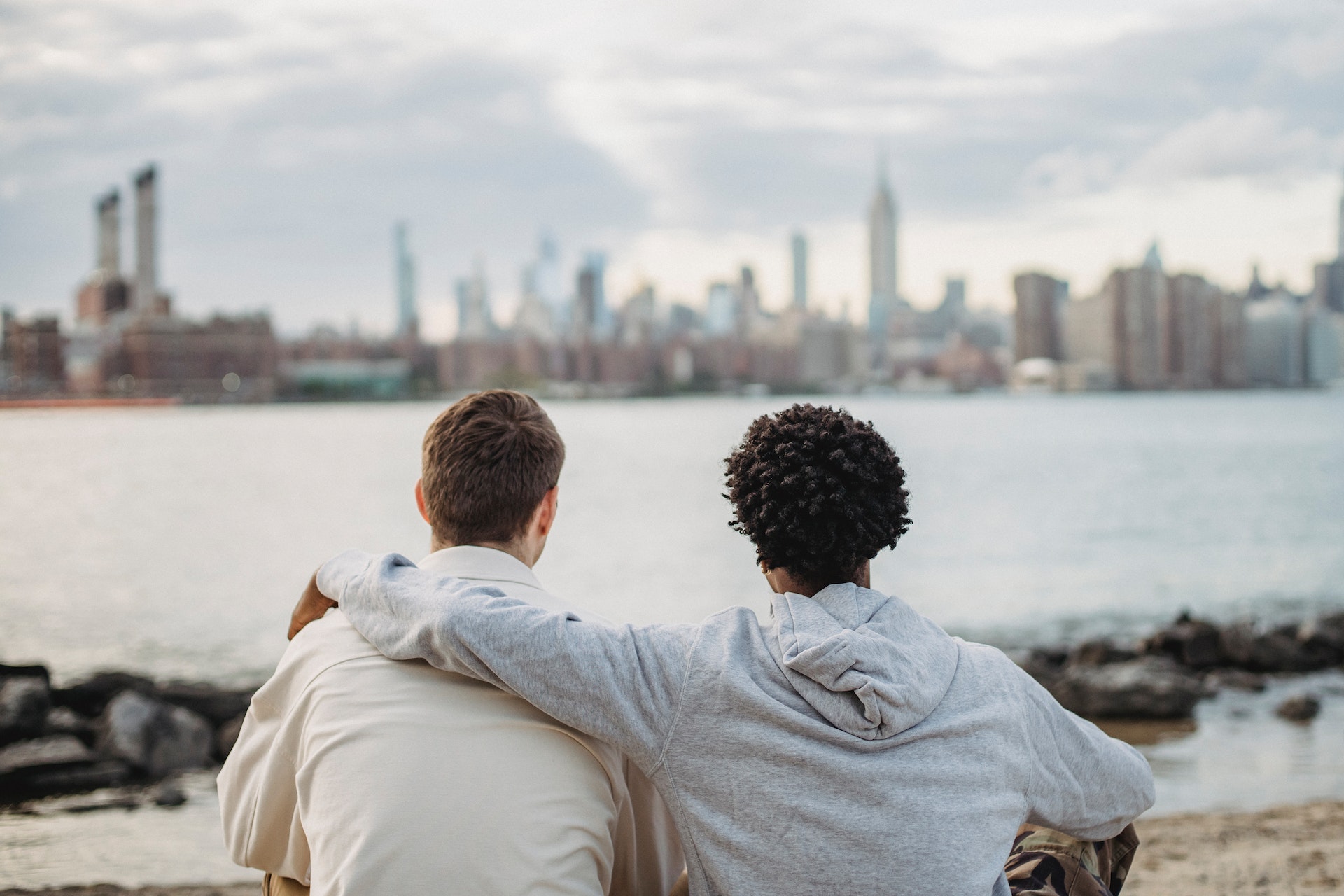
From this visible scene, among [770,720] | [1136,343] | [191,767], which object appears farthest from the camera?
[1136,343]

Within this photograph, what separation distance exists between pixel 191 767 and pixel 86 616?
40.4ft

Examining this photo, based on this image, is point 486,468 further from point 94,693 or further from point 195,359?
point 195,359

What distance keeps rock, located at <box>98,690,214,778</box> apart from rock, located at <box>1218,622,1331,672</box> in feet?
30.7

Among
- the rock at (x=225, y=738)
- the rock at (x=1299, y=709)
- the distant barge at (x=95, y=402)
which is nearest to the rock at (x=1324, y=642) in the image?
the rock at (x=1299, y=709)

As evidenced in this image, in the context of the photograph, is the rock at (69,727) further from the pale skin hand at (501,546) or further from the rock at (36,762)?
the pale skin hand at (501,546)

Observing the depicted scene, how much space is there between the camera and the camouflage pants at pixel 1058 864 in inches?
92.5

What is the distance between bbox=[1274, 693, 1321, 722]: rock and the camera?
9.26 meters

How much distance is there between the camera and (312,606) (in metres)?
2.35

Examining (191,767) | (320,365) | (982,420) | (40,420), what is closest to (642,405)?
(320,365)

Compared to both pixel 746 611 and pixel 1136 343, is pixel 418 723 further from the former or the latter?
pixel 1136 343

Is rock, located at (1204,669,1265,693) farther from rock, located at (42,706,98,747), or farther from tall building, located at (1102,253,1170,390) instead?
tall building, located at (1102,253,1170,390)

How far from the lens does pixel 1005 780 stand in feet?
6.38

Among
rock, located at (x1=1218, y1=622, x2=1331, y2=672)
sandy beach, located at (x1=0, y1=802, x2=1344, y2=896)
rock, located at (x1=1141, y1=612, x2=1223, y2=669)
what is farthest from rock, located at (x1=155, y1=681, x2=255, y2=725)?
rock, located at (x1=1218, y1=622, x2=1331, y2=672)

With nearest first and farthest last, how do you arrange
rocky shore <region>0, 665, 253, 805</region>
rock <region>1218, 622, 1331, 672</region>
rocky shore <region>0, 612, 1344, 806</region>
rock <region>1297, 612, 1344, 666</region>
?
rocky shore <region>0, 665, 253, 805</region> → rocky shore <region>0, 612, 1344, 806</region> → rock <region>1218, 622, 1331, 672</region> → rock <region>1297, 612, 1344, 666</region>
